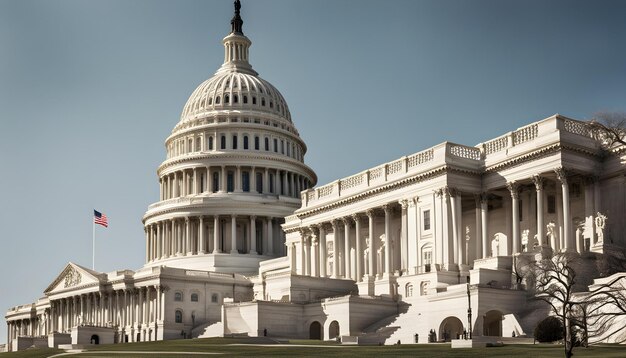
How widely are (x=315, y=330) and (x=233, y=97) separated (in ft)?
292

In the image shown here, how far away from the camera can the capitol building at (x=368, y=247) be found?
90.0 meters

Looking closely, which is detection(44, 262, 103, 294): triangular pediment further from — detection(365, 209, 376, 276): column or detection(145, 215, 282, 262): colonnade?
detection(365, 209, 376, 276): column

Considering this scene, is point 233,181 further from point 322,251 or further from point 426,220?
point 426,220

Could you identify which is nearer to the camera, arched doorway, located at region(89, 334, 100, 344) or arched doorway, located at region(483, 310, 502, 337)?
arched doorway, located at region(483, 310, 502, 337)

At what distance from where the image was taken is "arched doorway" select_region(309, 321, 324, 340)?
100206 millimetres

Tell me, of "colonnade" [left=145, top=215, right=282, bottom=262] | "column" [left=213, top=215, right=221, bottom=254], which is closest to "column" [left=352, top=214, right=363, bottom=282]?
"colonnade" [left=145, top=215, right=282, bottom=262]

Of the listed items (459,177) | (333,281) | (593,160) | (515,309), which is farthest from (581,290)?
(333,281)

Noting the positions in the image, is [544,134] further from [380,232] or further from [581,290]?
[380,232]

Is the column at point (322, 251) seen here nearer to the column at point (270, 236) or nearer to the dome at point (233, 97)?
the column at point (270, 236)

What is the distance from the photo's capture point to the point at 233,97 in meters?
183

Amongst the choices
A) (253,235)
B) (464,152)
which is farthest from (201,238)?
(464,152)

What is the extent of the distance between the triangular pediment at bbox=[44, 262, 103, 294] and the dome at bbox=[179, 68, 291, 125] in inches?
1649


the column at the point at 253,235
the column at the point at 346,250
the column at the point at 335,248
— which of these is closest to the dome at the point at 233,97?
the column at the point at 253,235

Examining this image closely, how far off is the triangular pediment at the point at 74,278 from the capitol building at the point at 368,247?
1.14 ft
